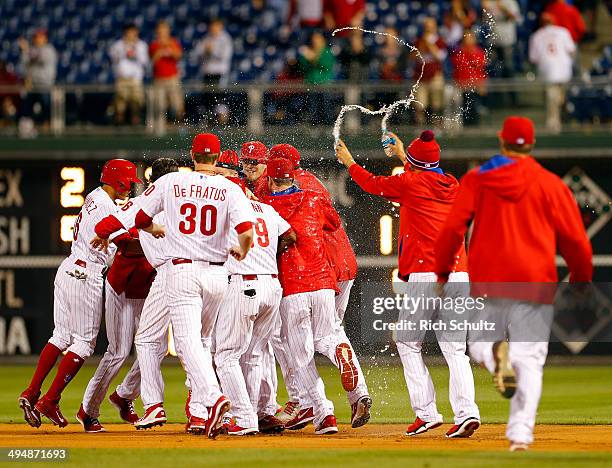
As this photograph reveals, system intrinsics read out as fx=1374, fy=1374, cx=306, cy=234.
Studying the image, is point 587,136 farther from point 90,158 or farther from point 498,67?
point 90,158

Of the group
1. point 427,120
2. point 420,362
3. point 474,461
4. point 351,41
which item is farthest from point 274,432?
point 351,41

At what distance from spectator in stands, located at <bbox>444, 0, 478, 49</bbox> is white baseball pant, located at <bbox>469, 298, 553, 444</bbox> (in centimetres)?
1060

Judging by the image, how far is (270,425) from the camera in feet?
34.7

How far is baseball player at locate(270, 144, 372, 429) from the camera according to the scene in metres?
10.5

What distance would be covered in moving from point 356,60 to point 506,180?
9.99m

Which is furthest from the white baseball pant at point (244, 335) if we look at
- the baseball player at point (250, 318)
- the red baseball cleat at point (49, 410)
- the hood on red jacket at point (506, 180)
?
the hood on red jacket at point (506, 180)

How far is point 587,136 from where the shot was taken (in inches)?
684

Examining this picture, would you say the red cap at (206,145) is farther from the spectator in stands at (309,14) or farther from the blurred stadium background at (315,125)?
the spectator in stands at (309,14)

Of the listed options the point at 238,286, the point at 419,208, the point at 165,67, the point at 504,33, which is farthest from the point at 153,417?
the point at 504,33

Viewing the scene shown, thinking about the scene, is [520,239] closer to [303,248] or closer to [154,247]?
[303,248]

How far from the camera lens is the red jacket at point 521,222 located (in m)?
8.14

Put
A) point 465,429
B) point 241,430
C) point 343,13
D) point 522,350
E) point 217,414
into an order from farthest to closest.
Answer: point 343,13
point 241,430
point 465,429
point 217,414
point 522,350

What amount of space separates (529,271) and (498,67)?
1038 cm

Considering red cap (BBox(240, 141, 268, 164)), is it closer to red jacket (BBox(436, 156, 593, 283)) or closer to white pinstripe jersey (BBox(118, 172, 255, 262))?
white pinstripe jersey (BBox(118, 172, 255, 262))
